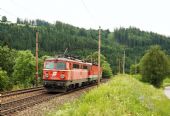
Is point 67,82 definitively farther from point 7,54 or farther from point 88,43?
point 88,43

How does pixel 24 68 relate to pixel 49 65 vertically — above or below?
above

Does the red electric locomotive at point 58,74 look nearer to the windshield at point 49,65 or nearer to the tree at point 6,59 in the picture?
the windshield at point 49,65

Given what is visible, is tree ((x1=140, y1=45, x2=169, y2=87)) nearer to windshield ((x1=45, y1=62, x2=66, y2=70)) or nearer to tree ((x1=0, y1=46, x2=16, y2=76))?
tree ((x1=0, y1=46, x2=16, y2=76))

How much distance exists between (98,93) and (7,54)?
45.9 m

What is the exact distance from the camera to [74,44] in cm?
17788

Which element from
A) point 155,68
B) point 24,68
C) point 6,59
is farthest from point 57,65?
point 155,68

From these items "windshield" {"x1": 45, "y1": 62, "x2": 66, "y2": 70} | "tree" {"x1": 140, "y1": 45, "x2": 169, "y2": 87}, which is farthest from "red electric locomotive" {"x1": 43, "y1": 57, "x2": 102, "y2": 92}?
"tree" {"x1": 140, "y1": 45, "x2": 169, "y2": 87}

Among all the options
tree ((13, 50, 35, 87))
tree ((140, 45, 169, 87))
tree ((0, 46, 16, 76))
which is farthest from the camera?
tree ((140, 45, 169, 87))

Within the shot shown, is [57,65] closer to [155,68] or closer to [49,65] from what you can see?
[49,65]

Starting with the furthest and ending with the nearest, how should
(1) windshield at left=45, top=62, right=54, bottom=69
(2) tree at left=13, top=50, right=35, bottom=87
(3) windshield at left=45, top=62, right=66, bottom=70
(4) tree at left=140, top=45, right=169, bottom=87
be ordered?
1. (4) tree at left=140, top=45, right=169, bottom=87
2. (2) tree at left=13, top=50, right=35, bottom=87
3. (1) windshield at left=45, top=62, right=54, bottom=69
4. (3) windshield at left=45, top=62, right=66, bottom=70

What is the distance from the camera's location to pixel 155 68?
88875mm

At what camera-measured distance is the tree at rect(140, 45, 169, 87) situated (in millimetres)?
88812

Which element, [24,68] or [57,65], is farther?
[24,68]

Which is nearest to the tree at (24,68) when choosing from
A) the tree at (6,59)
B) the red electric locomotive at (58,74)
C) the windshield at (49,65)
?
the tree at (6,59)
